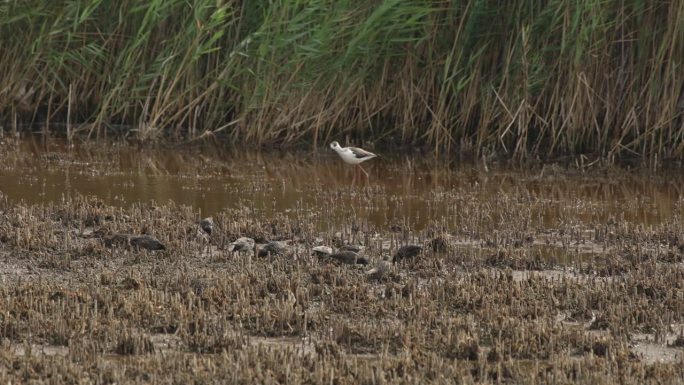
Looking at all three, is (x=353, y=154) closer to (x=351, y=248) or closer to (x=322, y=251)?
(x=351, y=248)

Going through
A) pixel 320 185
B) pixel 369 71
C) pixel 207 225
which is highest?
pixel 369 71

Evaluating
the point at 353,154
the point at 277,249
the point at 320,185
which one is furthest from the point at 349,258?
the point at 353,154

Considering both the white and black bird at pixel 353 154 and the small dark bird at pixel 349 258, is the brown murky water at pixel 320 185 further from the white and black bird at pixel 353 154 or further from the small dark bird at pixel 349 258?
the small dark bird at pixel 349 258

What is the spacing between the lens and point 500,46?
1348 cm

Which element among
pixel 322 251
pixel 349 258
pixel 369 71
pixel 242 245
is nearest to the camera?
pixel 349 258

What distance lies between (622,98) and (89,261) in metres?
6.83

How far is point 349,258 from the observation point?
26.6ft

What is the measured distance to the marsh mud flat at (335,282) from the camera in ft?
19.2

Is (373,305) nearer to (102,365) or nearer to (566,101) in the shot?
(102,365)

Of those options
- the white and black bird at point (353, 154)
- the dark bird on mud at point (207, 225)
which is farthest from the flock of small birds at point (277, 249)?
the white and black bird at point (353, 154)

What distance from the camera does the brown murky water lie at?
34.9 ft

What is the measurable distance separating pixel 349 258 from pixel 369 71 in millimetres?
5914

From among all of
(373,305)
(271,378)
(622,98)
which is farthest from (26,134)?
(271,378)

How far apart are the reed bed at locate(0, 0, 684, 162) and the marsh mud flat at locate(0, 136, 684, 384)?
1214 millimetres
